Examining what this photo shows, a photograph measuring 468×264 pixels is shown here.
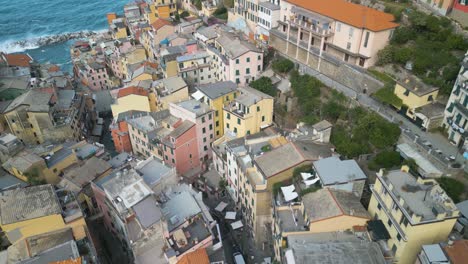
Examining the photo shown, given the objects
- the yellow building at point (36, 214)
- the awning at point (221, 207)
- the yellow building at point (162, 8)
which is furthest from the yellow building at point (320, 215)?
the yellow building at point (162, 8)

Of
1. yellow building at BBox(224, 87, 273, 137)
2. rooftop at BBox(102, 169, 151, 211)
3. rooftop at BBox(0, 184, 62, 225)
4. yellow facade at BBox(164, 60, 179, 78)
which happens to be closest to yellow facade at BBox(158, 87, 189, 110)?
yellow facade at BBox(164, 60, 179, 78)

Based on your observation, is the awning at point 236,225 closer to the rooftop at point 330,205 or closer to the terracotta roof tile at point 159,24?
the rooftop at point 330,205

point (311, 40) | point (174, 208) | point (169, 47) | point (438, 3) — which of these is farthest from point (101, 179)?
point (438, 3)

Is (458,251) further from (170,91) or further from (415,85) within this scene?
(170,91)

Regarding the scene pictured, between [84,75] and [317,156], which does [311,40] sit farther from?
[84,75]

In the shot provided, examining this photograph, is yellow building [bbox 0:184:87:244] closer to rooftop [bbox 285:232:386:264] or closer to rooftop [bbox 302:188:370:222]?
rooftop [bbox 285:232:386:264]

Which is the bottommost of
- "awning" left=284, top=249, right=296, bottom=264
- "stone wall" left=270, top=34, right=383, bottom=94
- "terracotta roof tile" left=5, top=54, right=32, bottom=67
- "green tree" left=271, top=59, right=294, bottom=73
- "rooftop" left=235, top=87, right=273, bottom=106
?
"terracotta roof tile" left=5, top=54, right=32, bottom=67
